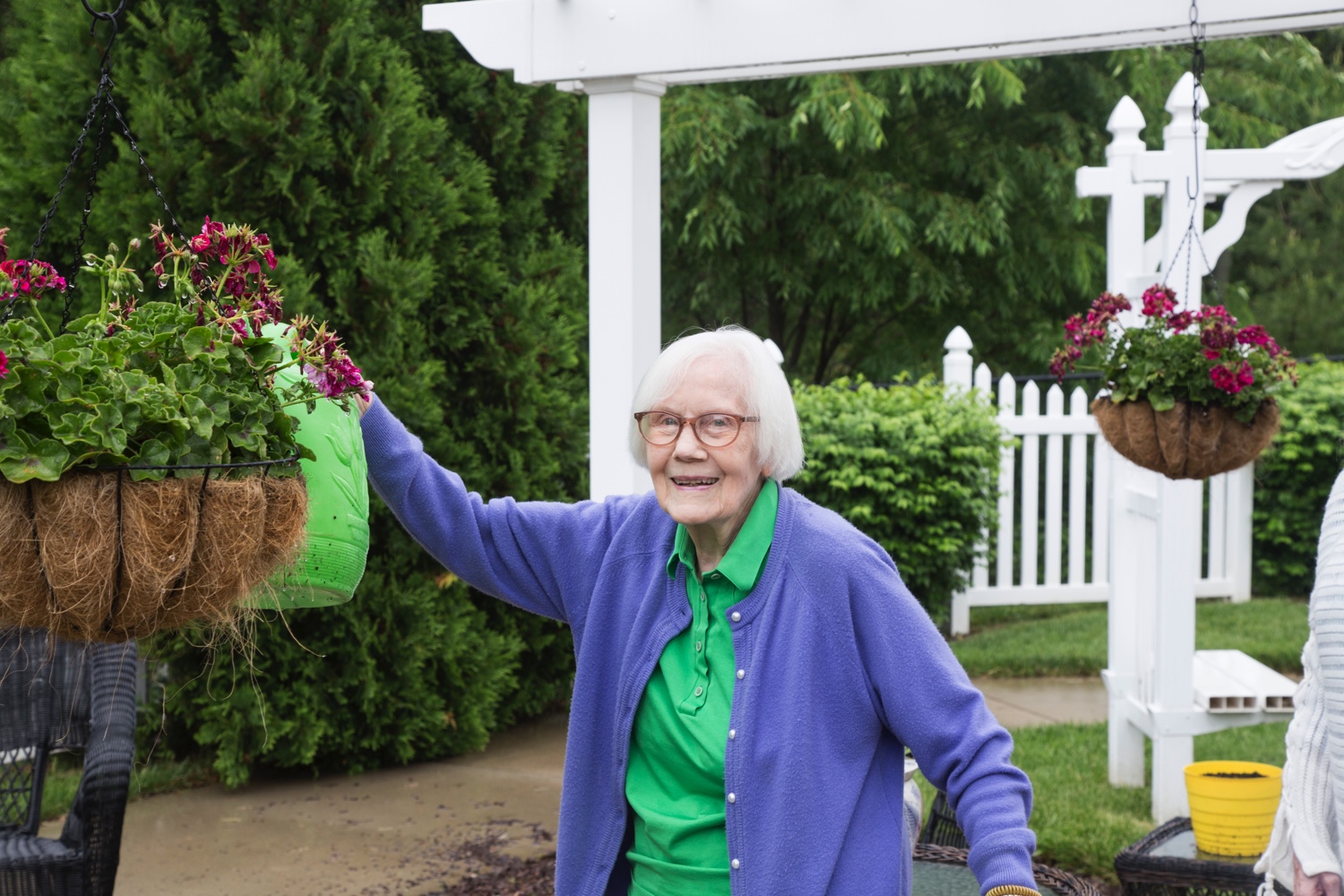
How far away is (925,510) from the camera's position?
684 cm

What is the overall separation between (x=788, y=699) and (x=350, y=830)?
313cm

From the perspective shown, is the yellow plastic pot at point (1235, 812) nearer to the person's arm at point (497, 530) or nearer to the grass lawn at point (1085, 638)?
the person's arm at point (497, 530)

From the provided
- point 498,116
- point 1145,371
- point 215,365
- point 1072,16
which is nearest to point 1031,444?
point 498,116

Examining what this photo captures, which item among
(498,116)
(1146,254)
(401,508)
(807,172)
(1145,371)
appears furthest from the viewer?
(807,172)

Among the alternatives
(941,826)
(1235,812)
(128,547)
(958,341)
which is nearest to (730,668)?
(128,547)

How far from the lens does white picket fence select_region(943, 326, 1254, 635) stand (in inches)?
313

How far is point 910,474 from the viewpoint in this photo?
6.74 meters

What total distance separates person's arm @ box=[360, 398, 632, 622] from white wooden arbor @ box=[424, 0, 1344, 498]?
1.19 metres

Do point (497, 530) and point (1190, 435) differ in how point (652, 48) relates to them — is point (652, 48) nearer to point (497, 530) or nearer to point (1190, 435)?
point (497, 530)

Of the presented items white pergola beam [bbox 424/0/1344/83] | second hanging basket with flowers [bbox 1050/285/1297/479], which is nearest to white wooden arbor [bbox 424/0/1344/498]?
white pergola beam [bbox 424/0/1344/83]

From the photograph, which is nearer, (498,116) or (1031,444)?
(498,116)

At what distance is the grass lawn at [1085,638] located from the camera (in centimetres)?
723

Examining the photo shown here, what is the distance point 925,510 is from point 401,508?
4.90 m

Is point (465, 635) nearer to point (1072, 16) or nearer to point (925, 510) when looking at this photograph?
point (925, 510)
